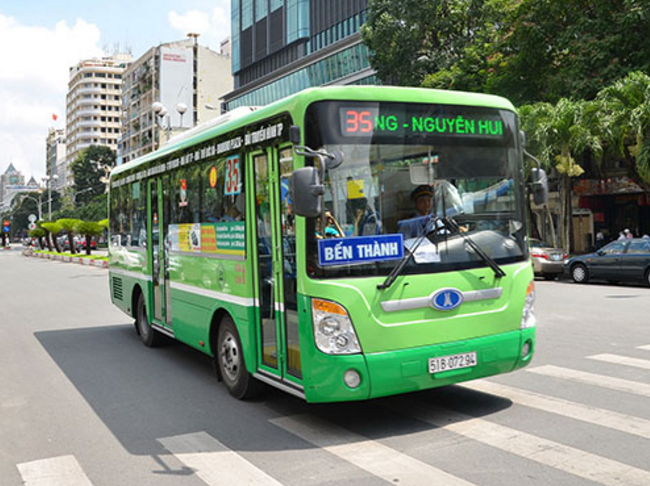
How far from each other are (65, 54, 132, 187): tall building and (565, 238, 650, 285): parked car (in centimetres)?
12882

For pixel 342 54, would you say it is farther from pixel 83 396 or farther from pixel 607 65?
pixel 83 396

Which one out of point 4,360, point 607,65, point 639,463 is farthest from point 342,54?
point 639,463

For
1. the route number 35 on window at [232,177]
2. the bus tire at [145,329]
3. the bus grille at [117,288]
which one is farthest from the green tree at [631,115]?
the route number 35 on window at [232,177]

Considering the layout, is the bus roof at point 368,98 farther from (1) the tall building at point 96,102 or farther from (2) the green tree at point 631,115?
(1) the tall building at point 96,102

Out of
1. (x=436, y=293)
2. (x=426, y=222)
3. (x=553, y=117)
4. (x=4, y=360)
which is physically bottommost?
(x=4, y=360)

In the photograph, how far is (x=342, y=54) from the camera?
53.9m

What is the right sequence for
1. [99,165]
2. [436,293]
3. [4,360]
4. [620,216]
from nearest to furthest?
[436,293]
[4,360]
[620,216]
[99,165]

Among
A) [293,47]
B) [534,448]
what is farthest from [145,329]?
[293,47]

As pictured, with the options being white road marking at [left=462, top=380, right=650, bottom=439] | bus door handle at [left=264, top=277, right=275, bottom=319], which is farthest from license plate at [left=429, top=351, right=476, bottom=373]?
bus door handle at [left=264, top=277, right=275, bottom=319]

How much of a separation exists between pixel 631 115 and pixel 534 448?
1839 centimetres

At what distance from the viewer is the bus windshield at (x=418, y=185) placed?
5.30 meters

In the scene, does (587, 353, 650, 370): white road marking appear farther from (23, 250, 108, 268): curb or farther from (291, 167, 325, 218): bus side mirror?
(23, 250, 108, 268): curb

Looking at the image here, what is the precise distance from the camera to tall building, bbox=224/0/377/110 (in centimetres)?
5388

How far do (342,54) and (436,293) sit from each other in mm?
50694
